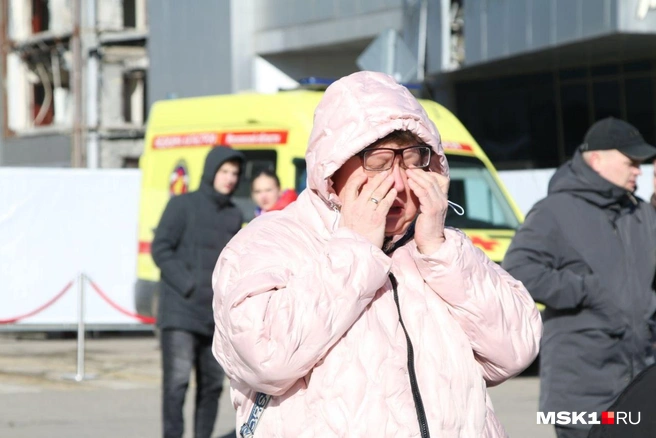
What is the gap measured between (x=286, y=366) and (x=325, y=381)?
11cm

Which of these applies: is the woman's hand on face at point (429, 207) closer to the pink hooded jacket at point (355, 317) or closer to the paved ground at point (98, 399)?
the pink hooded jacket at point (355, 317)

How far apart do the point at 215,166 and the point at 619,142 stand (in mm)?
2856

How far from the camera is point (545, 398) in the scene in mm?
5250

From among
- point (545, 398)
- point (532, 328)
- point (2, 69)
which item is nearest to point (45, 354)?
point (545, 398)

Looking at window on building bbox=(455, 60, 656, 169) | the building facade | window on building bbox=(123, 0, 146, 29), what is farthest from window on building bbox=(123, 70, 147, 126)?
window on building bbox=(455, 60, 656, 169)

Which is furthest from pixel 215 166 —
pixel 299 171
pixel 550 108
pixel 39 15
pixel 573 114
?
pixel 39 15

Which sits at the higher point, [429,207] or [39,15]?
[39,15]

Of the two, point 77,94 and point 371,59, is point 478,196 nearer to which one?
point 371,59

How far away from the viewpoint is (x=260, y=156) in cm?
1273

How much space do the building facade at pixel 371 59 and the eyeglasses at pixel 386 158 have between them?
31.6 feet

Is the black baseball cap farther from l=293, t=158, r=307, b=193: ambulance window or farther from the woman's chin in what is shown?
l=293, t=158, r=307, b=193: ambulance window

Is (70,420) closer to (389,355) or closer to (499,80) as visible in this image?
(389,355)

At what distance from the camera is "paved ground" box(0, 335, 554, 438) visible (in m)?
9.31

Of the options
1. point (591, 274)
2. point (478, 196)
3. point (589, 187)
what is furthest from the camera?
point (478, 196)
